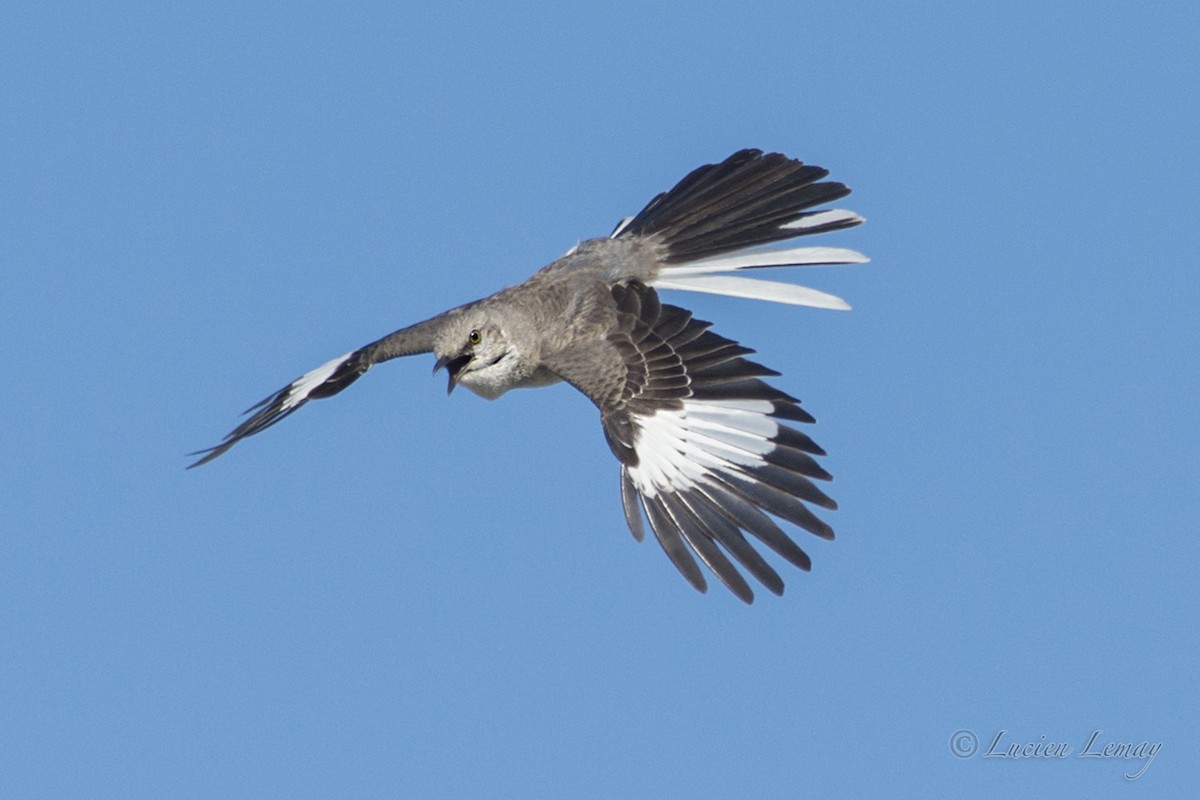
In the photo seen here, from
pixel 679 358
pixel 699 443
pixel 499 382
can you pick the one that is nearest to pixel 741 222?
pixel 679 358

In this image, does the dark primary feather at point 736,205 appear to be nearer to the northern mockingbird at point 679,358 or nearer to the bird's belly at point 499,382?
the northern mockingbird at point 679,358

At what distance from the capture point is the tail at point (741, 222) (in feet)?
33.8

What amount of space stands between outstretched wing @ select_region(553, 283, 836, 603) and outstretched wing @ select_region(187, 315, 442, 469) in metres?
1.47

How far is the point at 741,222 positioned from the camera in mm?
10773

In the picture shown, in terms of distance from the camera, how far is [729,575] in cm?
857

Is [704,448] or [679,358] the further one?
[679,358]

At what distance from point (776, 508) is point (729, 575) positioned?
17.6 inches

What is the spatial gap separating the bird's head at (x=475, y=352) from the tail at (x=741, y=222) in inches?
47.4

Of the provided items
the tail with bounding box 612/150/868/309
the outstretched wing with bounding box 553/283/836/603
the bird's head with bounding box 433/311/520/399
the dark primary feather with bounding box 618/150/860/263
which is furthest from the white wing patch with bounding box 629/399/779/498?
the dark primary feather with bounding box 618/150/860/263

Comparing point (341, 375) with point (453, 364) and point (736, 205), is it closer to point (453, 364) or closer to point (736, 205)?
point (453, 364)

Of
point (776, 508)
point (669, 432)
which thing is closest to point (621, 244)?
point (669, 432)

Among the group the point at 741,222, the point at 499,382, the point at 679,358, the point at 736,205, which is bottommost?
the point at 679,358

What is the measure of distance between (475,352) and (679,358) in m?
1.52

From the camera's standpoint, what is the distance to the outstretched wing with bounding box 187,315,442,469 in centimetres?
1062
